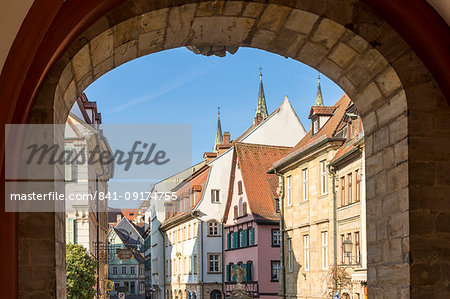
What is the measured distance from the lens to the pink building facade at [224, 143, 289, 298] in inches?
1147

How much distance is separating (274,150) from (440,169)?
29.4 metres

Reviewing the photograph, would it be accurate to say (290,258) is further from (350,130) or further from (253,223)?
(350,130)

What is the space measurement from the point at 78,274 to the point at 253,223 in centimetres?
1233

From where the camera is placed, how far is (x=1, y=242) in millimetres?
3680

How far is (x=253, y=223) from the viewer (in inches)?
1180

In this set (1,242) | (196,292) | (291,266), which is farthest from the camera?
(196,292)

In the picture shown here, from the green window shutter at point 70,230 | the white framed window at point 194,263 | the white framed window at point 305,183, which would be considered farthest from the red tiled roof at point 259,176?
the green window shutter at point 70,230

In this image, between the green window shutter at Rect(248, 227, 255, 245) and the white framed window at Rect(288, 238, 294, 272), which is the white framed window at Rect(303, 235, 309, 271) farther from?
the green window shutter at Rect(248, 227, 255, 245)

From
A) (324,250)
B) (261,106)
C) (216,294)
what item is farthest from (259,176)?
(261,106)

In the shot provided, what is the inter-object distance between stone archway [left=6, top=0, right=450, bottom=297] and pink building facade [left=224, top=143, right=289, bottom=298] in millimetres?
24594

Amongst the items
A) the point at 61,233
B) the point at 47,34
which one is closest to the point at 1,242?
the point at 61,233

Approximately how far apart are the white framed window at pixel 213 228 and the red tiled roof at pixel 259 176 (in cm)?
505

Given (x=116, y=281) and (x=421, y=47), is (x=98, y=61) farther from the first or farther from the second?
(x=116, y=281)

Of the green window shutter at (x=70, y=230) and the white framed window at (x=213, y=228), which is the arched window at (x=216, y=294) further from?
the green window shutter at (x=70, y=230)
